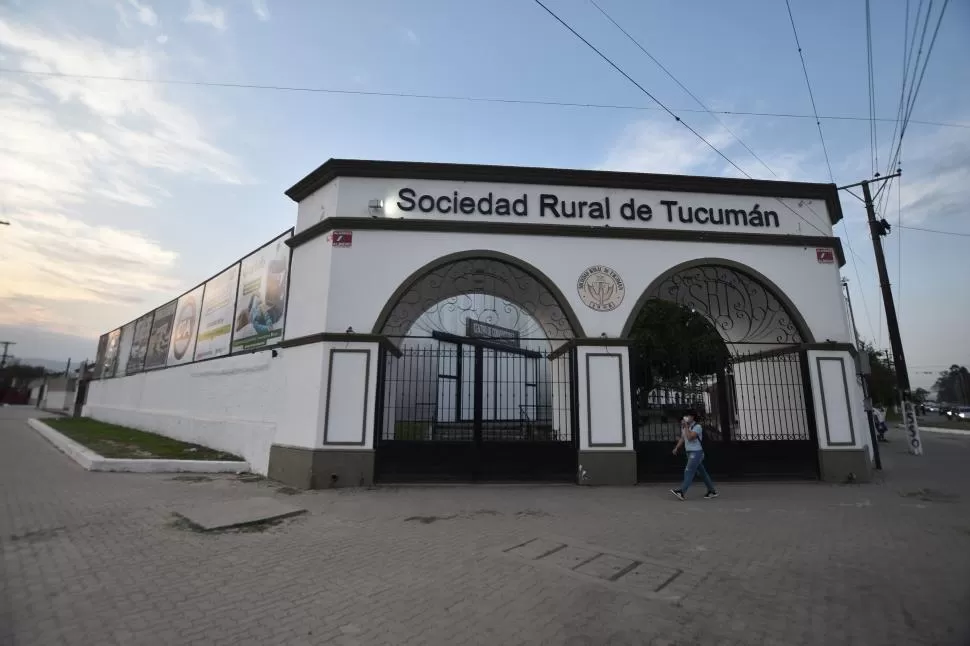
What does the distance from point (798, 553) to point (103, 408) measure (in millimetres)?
29682

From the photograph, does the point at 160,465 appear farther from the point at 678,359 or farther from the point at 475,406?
the point at 678,359

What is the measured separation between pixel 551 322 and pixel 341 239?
16.3ft

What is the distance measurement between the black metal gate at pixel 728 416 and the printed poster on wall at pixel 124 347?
23.3m

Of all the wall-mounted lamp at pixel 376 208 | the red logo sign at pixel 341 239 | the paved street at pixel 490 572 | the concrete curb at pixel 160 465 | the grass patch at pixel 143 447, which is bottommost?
the paved street at pixel 490 572

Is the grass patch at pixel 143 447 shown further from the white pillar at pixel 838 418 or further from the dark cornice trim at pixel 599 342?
the white pillar at pixel 838 418

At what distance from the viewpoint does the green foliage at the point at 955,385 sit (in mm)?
74812

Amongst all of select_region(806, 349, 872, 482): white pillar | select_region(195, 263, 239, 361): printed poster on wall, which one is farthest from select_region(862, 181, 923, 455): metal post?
select_region(195, 263, 239, 361): printed poster on wall

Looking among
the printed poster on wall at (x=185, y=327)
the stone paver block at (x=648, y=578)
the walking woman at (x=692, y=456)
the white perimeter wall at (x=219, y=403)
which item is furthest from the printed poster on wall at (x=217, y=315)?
the stone paver block at (x=648, y=578)

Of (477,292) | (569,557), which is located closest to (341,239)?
(477,292)

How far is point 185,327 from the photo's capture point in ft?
50.6

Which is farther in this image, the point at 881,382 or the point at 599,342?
the point at 881,382

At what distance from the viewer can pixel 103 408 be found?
23422mm

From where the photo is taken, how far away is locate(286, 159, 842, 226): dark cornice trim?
9.12m

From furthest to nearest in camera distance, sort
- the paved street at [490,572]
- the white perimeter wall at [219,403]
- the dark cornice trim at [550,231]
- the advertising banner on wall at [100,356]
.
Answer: the advertising banner on wall at [100,356] < the white perimeter wall at [219,403] < the dark cornice trim at [550,231] < the paved street at [490,572]
